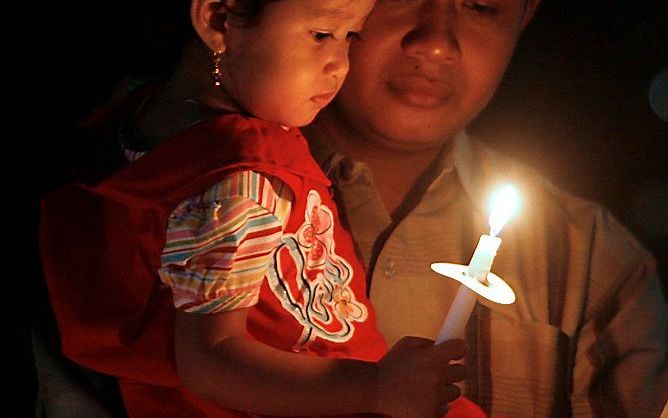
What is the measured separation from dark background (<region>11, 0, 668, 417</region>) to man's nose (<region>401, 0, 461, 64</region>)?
1.85 ft

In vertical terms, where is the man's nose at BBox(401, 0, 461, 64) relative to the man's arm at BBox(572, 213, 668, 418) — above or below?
above

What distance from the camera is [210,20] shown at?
127 cm

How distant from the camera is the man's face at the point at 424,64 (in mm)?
1733

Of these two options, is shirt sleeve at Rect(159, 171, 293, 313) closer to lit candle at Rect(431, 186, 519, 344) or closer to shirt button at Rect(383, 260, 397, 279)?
lit candle at Rect(431, 186, 519, 344)

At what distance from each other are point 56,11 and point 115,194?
3.34 feet

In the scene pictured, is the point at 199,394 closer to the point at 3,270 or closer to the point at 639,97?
the point at 3,270

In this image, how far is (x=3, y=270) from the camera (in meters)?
1.98

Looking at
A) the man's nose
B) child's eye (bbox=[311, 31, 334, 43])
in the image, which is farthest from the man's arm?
child's eye (bbox=[311, 31, 334, 43])

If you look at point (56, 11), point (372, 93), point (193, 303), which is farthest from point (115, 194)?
point (56, 11)

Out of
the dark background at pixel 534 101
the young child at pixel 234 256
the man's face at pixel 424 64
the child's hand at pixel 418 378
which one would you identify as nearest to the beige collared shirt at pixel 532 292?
the man's face at pixel 424 64

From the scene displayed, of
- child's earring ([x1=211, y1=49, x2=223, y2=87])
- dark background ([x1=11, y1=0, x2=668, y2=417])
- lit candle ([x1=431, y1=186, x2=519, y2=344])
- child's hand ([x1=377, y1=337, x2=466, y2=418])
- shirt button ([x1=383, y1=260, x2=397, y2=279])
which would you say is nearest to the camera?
lit candle ([x1=431, y1=186, x2=519, y2=344])

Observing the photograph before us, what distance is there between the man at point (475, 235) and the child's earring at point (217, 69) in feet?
1.71

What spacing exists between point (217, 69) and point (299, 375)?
471 millimetres

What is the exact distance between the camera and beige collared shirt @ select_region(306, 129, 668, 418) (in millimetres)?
1878
